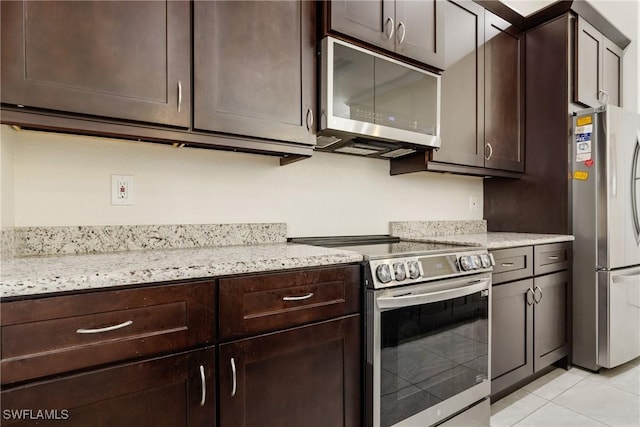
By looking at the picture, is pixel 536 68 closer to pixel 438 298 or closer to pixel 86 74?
pixel 438 298

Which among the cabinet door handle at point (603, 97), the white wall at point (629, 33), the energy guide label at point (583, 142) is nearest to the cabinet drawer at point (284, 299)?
the energy guide label at point (583, 142)

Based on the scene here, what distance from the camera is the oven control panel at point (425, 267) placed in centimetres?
134

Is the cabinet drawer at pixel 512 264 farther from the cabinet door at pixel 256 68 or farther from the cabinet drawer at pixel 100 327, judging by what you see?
the cabinet drawer at pixel 100 327

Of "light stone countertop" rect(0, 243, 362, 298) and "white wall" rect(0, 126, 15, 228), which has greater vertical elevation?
"white wall" rect(0, 126, 15, 228)

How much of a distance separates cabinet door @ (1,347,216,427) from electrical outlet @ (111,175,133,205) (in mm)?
762

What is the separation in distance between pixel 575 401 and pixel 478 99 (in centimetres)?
190

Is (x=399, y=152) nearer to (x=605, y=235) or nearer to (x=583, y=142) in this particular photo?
(x=583, y=142)

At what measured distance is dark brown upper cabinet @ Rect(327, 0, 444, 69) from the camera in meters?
1.55

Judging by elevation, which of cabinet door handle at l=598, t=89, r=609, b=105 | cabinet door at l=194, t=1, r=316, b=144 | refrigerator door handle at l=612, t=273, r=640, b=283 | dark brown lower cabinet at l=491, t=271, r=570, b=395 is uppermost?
cabinet door handle at l=598, t=89, r=609, b=105

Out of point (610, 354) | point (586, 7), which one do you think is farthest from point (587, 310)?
point (586, 7)

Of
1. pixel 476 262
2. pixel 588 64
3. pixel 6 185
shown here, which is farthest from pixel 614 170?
pixel 6 185

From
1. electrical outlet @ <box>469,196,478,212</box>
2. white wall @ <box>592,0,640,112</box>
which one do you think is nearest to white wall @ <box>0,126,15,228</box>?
electrical outlet @ <box>469,196,478,212</box>

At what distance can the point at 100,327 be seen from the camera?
88cm

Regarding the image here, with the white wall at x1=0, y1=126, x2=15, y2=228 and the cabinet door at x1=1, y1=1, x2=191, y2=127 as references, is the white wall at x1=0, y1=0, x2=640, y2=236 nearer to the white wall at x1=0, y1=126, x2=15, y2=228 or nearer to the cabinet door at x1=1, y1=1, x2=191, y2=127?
the white wall at x1=0, y1=126, x2=15, y2=228
